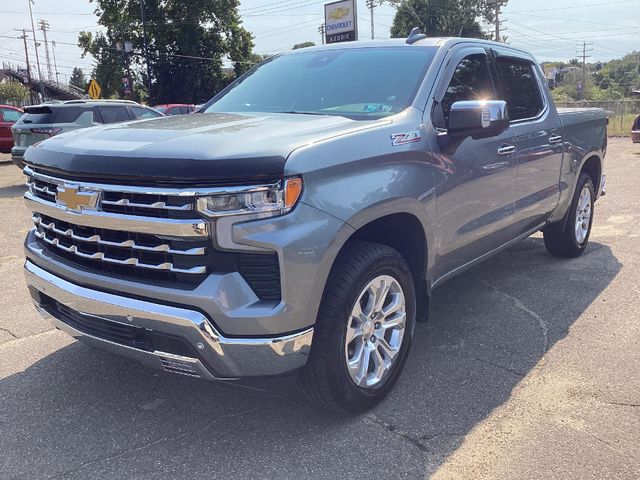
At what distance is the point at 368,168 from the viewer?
2910mm

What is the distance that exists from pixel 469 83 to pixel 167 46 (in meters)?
45.2

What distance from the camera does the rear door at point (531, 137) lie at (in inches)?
175

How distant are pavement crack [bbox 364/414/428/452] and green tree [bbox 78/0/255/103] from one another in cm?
4413

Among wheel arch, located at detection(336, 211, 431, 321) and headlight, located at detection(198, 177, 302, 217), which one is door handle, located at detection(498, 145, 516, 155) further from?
headlight, located at detection(198, 177, 302, 217)

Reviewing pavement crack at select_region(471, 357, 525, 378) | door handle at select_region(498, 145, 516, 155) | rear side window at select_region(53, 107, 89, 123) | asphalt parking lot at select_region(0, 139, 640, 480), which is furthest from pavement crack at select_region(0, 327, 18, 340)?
rear side window at select_region(53, 107, 89, 123)

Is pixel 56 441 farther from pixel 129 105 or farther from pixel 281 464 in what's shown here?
pixel 129 105

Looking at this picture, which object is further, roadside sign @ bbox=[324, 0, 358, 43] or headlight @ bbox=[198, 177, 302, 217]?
roadside sign @ bbox=[324, 0, 358, 43]

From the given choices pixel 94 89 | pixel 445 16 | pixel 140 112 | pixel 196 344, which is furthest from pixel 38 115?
pixel 445 16

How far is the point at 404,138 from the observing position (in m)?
3.18

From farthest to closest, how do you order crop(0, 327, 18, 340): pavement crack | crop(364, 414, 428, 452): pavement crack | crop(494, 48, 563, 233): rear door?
crop(494, 48, 563, 233): rear door < crop(0, 327, 18, 340): pavement crack < crop(364, 414, 428, 452): pavement crack

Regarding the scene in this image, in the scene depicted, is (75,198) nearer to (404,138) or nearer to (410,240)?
(404,138)

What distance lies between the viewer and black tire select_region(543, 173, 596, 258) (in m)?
5.66

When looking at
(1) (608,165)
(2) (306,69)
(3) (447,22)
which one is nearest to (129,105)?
(2) (306,69)

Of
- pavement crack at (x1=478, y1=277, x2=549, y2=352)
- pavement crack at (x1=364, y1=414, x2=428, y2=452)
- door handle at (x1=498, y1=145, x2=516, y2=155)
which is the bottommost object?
pavement crack at (x1=478, y1=277, x2=549, y2=352)
